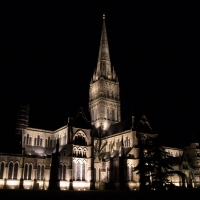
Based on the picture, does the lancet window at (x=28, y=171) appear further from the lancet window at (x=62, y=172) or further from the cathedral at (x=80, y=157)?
the lancet window at (x=62, y=172)

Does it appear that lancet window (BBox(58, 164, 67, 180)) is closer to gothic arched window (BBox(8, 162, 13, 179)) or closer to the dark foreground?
gothic arched window (BBox(8, 162, 13, 179))

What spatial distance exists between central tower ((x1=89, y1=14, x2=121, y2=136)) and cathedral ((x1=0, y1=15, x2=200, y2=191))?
357mm

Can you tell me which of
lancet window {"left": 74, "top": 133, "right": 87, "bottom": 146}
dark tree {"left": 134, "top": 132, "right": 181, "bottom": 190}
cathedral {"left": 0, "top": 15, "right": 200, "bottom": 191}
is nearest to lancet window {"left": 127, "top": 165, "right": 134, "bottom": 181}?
cathedral {"left": 0, "top": 15, "right": 200, "bottom": 191}

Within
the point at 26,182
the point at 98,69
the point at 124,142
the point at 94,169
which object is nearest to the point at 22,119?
the point at 26,182

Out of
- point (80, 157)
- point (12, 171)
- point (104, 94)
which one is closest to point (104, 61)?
point (104, 94)

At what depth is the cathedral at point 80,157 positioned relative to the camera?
5941cm

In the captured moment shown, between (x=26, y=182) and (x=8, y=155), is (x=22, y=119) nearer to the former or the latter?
(x=8, y=155)

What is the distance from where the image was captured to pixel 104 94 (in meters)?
87.9

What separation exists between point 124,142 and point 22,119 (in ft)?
89.8

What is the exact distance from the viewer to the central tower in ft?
278

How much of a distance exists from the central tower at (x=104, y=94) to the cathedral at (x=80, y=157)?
0.36 meters

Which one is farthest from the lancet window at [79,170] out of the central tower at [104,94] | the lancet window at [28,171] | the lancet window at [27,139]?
the central tower at [104,94]

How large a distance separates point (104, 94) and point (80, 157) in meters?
28.7

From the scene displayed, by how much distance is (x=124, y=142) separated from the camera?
71562 millimetres
